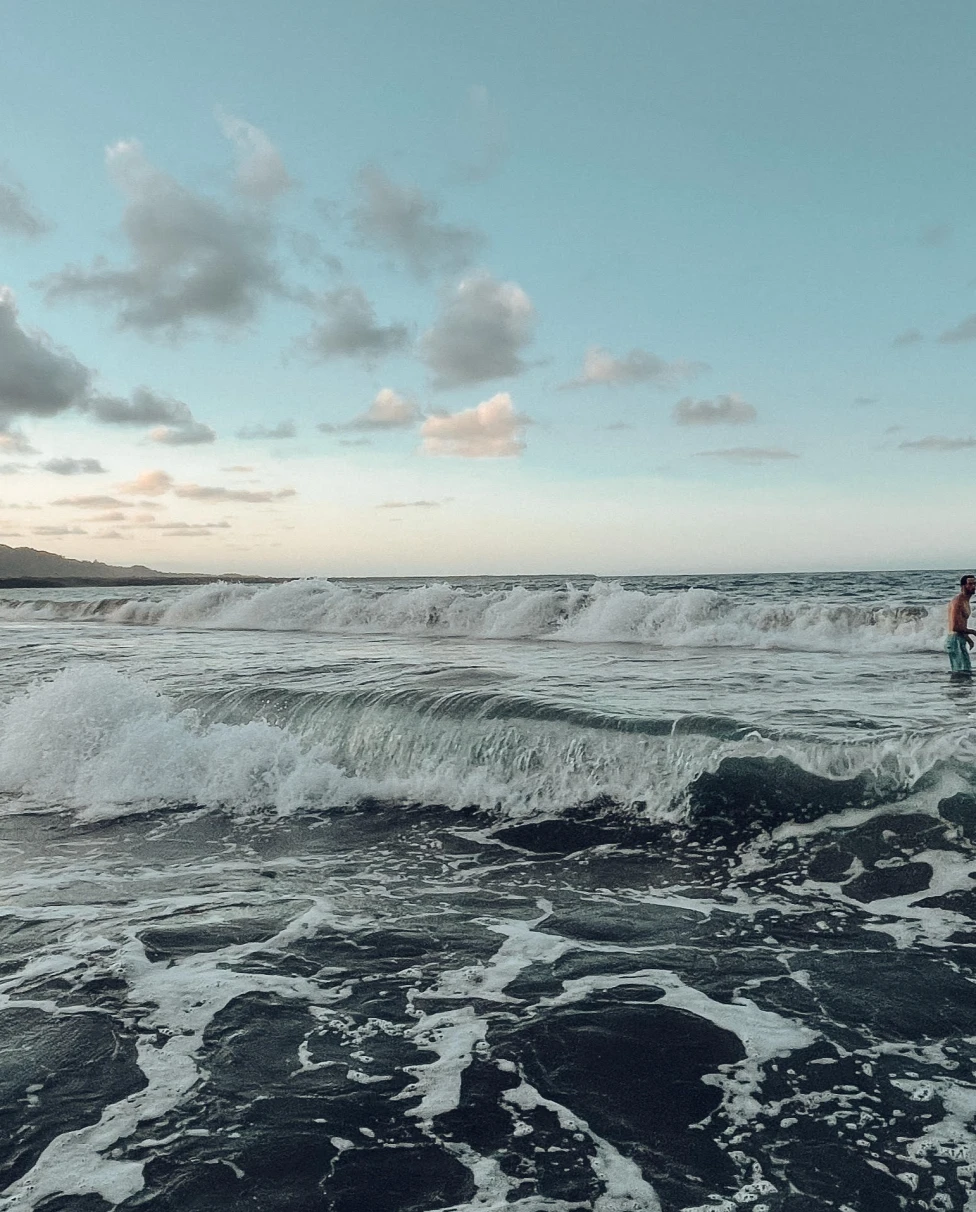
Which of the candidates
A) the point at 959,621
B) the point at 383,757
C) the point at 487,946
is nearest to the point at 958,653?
the point at 959,621

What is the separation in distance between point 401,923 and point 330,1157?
2.58 m

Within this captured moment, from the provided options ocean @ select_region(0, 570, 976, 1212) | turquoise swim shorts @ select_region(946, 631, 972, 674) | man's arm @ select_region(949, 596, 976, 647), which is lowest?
ocean @ select_region(0, 570, 976, 1212)

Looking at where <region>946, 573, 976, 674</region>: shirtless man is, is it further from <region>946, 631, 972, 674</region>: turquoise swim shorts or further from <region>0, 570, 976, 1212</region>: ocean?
<region>0, 570, 976, 1212</region>: ocean

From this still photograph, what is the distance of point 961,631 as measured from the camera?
608 inches

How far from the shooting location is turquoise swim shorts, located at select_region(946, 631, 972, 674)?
611 inches

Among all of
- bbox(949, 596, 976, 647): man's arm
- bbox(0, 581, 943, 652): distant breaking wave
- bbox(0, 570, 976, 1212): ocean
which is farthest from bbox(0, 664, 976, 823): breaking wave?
bbox(0, 581, 943, 652): distant breaking wave

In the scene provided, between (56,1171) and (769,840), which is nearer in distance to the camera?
(56,1171)

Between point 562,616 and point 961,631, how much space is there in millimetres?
14762

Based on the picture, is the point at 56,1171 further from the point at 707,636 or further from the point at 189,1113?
the point at 707,636

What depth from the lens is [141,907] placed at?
256 inches

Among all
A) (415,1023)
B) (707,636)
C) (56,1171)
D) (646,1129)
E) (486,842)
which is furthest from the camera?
(707,636)

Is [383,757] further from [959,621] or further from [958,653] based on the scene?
[958,653]

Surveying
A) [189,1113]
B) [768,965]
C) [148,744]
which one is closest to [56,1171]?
[189,1113]

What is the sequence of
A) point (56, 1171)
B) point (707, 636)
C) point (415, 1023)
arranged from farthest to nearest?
1. point (707, 636)
2. point (415, 1023)
3. point (56, 1171)
